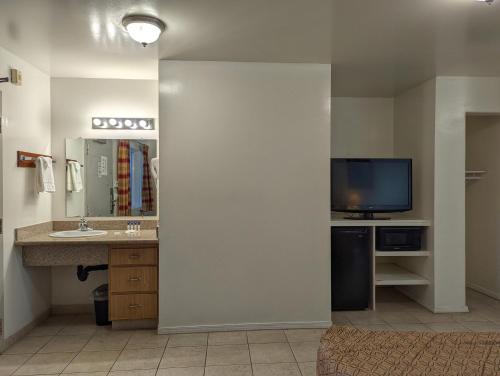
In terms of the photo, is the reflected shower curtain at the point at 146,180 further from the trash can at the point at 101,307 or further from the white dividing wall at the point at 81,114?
the trash can at the point at 101,307

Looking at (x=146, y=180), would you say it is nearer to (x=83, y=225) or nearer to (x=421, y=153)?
(x=83, y=225)

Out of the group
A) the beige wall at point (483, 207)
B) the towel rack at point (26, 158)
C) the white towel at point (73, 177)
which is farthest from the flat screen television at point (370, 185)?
the towel rack at point (26, 158)

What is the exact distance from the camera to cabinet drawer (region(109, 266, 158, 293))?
3.47 m

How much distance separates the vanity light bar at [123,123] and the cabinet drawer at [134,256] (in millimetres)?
1295

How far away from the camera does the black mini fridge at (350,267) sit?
3.99 m

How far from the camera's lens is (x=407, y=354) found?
180 centimetres

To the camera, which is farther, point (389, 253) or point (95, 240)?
point (389, 253)

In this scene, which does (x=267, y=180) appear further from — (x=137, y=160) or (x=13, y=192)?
(x=13, y=192)

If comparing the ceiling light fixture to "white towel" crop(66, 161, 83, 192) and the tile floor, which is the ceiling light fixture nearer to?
"white towel" crop(66, 161, 83, 192)

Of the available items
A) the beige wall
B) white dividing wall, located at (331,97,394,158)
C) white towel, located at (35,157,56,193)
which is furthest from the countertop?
the beige wall

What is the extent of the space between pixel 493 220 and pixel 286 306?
2.69 meters

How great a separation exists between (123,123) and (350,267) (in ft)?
8.93

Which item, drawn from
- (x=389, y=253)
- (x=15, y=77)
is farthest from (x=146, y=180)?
(x=389, y=253)

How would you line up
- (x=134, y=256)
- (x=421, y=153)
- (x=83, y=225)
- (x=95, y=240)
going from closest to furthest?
(x=95, y=240)
(x=134, y=256)
(x=83, y=225)
(x=421, y=153)
